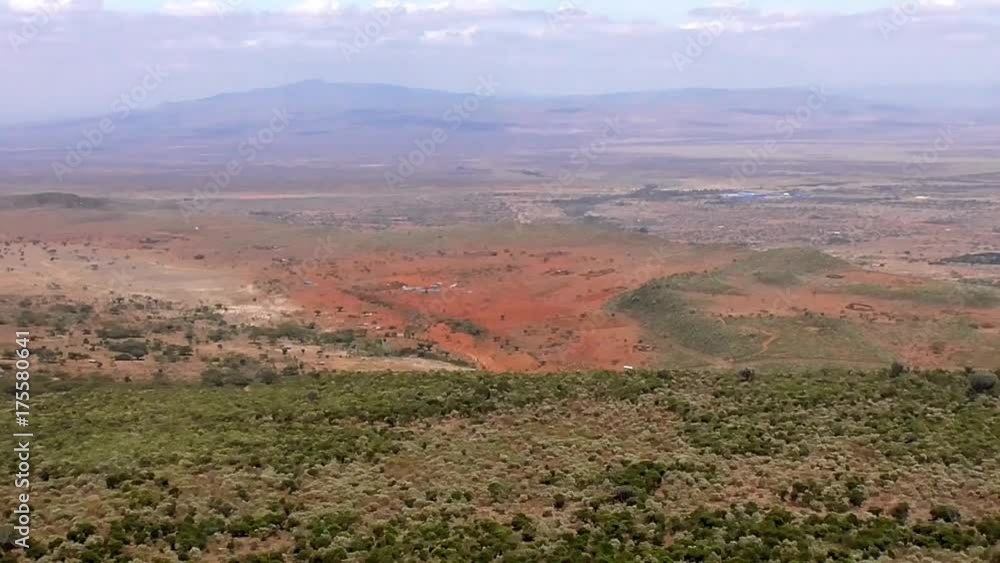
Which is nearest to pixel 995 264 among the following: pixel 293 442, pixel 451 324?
pixel 451 324

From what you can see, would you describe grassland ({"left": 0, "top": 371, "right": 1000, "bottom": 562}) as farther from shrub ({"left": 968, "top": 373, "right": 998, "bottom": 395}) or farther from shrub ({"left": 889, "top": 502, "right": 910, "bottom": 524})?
shrub ({"left": 968, "top": 373, "right": 998, "bottom": 395})

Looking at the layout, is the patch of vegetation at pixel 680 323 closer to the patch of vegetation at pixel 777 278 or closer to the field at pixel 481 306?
the field at pixel 481 306

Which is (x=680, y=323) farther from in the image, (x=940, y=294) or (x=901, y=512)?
(x=901, y=512)

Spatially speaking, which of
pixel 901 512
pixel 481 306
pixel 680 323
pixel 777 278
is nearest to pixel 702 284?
pixel 777 278

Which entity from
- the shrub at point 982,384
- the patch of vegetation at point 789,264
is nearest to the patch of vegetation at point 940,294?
the patch of vegetation at point 789,264

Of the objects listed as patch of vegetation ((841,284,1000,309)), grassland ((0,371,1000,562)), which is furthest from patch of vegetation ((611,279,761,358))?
grassland ((0,371,1000,562))

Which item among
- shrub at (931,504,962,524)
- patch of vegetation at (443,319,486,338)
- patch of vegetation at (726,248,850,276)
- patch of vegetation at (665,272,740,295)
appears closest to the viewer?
shrub at (931,504,962,524)

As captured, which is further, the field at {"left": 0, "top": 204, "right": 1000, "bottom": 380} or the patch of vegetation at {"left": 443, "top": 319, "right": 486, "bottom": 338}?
→ the patch of vegetation at {"left": 443, "top": 319, "right": 486, "bottom": 338}

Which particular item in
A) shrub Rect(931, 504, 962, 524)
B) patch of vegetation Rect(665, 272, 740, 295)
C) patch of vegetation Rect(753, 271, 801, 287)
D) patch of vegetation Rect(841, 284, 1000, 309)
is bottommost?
patch of vegetation Rect(841, 284, 1000, 309)
